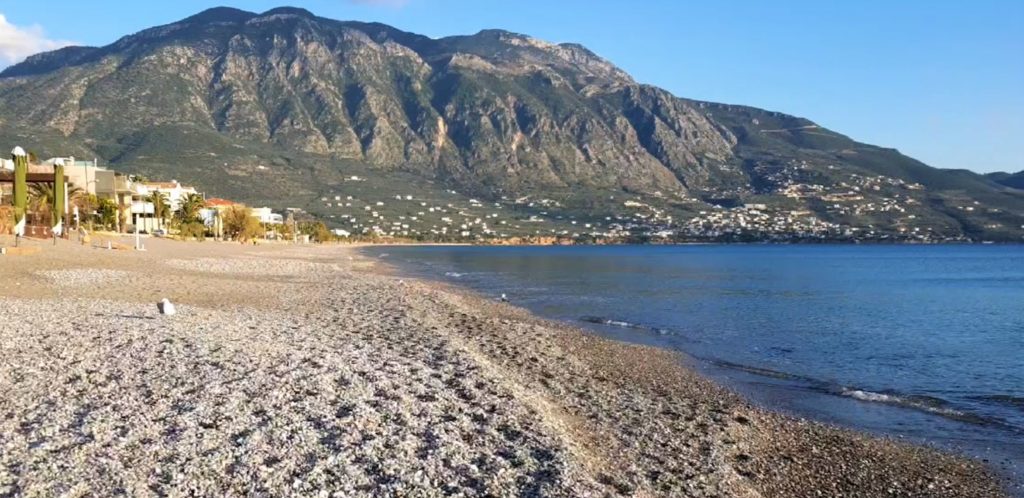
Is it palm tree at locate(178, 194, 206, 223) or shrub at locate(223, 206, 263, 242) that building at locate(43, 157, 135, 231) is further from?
shrub at locate(223, 206, 263, 242)

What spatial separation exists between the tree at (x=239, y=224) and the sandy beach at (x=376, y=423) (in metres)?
91.9

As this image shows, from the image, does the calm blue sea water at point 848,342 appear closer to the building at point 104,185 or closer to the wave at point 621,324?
the wave at point 621,324

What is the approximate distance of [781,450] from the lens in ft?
37.4

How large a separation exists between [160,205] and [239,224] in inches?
475

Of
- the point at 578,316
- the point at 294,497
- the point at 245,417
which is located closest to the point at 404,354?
the point at 245,417

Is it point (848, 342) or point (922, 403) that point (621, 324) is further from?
point (922, 403)

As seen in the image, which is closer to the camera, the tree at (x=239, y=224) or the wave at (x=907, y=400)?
the wave at (x=907, y=400)

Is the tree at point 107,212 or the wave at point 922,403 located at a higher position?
the tree at point 107,212

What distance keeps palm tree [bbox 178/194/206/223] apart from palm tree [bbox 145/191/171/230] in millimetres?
1671

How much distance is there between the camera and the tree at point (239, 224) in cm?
10856

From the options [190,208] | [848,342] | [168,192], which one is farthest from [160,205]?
[848,342]

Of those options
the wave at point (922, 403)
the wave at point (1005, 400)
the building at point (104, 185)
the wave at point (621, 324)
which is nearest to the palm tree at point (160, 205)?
the building at point (104, 185)

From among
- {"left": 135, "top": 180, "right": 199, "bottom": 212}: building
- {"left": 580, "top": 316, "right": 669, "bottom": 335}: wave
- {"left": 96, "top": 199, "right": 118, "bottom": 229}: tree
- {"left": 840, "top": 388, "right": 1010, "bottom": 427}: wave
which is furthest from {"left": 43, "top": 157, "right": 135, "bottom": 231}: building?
{"left": 840, "top": 388, "right": 1010, "bottom": 427}: wave

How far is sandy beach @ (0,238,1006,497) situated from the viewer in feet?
26.6
